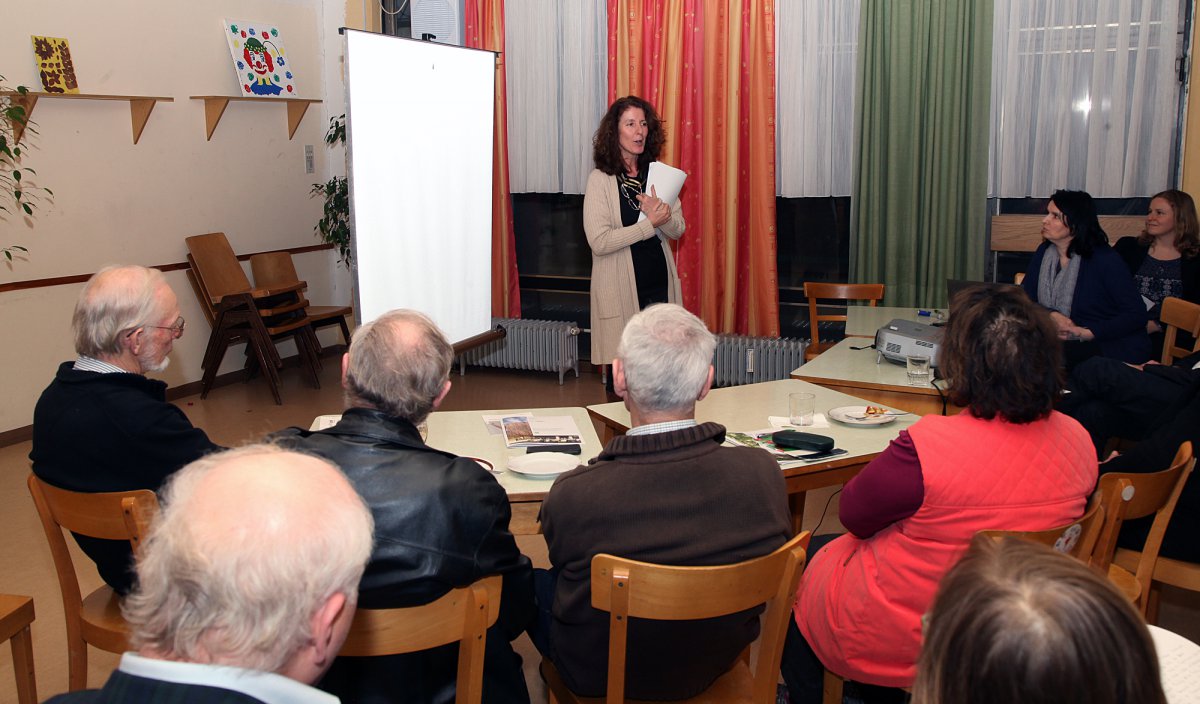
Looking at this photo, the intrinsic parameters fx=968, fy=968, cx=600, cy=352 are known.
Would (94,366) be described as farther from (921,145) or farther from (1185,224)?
(921,145)

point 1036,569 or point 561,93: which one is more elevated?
point 561,93

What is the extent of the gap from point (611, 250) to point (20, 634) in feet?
9.50

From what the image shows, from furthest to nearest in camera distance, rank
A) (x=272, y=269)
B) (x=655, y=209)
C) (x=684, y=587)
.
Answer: (x=272, y=269) → (x=655, y=209) → (x=684, y=587)

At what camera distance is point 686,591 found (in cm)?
161

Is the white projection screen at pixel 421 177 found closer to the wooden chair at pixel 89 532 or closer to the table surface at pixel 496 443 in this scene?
the table surface at pixel 496 443

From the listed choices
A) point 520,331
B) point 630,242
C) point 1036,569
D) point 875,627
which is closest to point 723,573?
point 875,627

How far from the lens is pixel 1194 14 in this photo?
A: 4902 mm

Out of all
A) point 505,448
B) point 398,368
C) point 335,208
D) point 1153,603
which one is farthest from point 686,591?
point 335,208

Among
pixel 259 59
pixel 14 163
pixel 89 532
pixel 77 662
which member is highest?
pixel 259 59

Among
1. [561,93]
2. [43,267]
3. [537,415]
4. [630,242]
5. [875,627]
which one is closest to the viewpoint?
[875,627]

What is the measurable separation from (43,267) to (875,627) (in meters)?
4.94

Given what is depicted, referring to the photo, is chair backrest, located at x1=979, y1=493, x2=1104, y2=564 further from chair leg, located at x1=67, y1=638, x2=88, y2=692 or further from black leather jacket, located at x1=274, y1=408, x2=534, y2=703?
chair leg, located at x1=67, y1=638, x2=88, y2=692

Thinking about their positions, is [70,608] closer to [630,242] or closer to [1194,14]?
[630,242]

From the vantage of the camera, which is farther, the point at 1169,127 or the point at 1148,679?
the point at 1169,127
